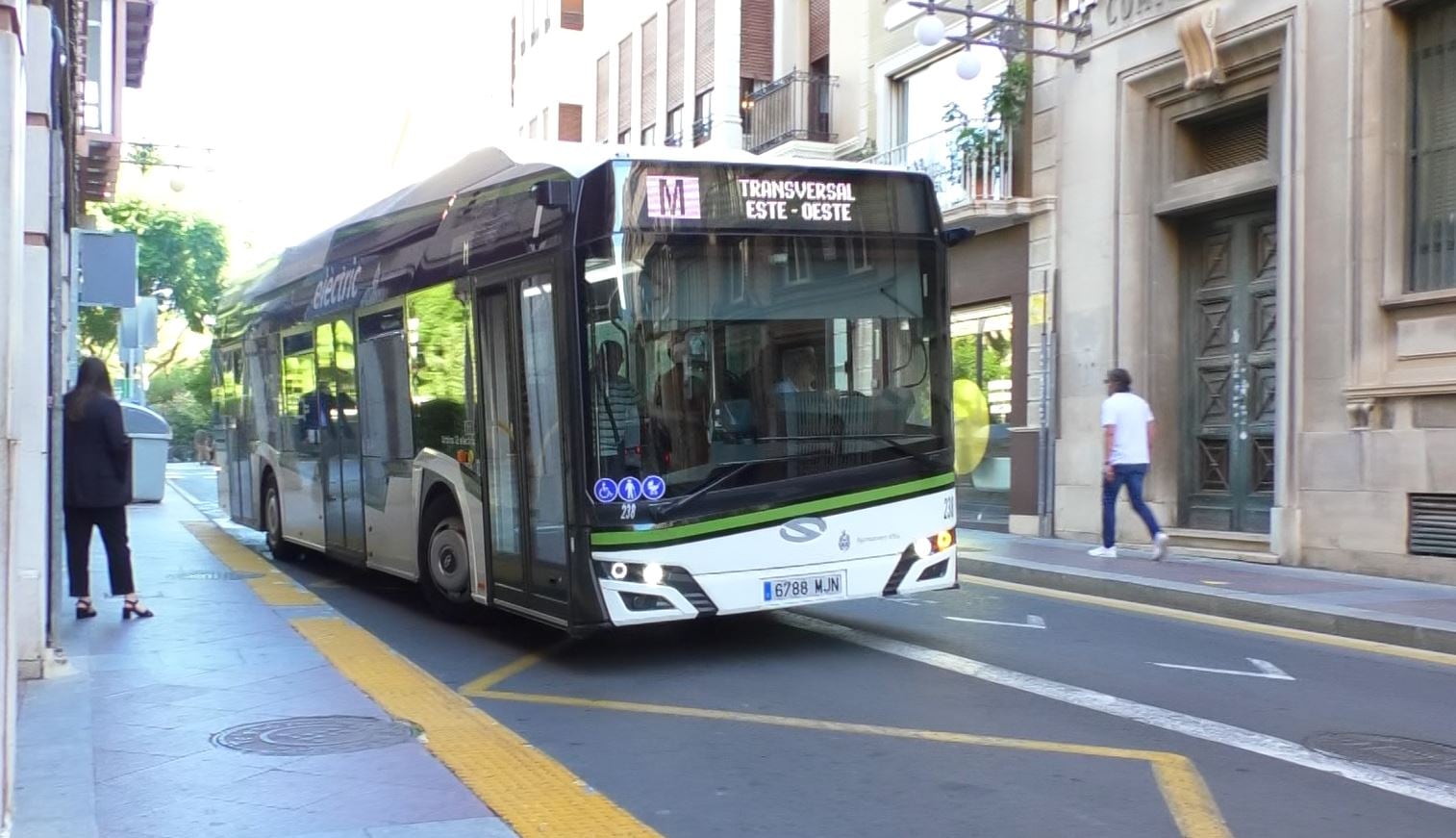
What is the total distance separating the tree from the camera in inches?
1647

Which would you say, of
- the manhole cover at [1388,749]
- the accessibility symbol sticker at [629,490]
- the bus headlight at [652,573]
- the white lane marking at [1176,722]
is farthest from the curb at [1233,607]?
the accessibility symbol sticker at [629,490]

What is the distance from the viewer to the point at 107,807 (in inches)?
203

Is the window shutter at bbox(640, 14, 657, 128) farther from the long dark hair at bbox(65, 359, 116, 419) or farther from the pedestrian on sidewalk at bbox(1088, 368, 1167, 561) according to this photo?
the long dark hair at bbox(65, 359, 116, 419)

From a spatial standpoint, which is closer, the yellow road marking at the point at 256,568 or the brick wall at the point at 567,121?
the yellow road marking at the point at 256,568

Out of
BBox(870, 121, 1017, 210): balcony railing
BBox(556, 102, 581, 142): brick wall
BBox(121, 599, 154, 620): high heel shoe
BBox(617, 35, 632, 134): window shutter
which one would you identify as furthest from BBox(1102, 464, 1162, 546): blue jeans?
BBox(556, 102, 581, 142): brick wall

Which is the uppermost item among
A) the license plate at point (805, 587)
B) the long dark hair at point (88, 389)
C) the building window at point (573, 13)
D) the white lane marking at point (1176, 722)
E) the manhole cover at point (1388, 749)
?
the building window at point (573, 13)

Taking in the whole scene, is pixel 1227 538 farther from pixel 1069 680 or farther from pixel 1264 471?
pixel 1069 680

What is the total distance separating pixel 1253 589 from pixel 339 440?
762 centimetres

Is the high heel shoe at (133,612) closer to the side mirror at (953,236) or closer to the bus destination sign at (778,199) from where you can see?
the bus destination sign at (778,199)

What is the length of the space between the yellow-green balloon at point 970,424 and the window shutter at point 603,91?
15473 millimetres

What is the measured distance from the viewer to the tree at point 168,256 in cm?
4184

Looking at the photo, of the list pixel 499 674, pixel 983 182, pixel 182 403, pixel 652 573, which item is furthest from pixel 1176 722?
pixel 182 403

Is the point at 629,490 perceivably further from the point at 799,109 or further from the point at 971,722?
the point at 799,109

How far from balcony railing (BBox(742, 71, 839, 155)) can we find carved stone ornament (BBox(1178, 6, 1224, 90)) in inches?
334
